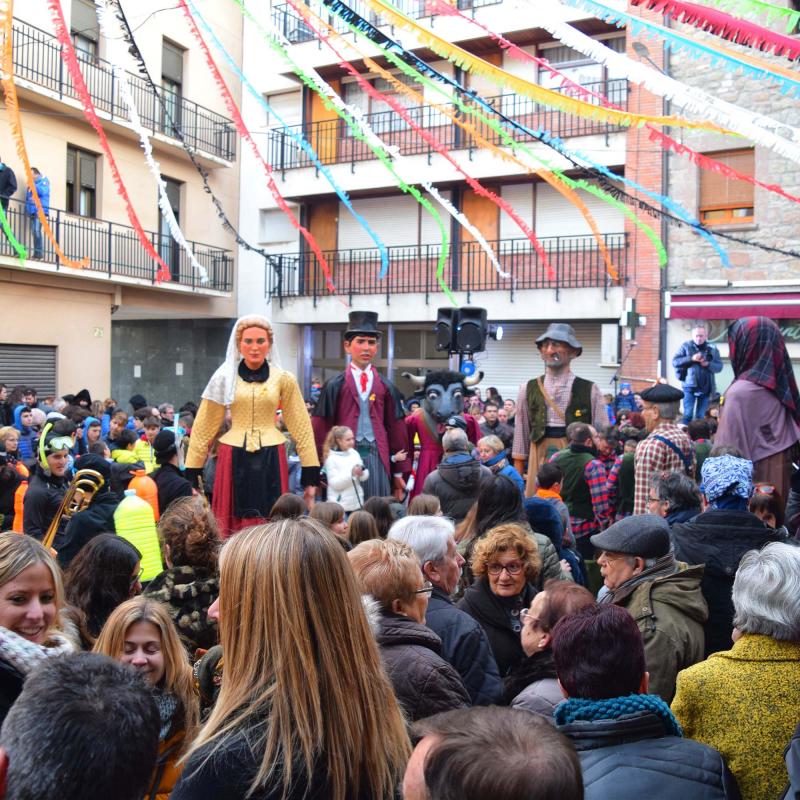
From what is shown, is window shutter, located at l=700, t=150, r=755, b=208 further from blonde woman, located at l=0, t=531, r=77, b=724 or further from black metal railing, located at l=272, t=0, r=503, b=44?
blonde woman, located at l=0, t=531, r=77, b=724

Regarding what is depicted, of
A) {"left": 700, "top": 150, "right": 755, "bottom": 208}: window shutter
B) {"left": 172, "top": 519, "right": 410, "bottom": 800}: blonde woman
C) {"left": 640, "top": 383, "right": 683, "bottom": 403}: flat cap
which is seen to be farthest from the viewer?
{"left": 700, "top": 150, "right": 755, "bottom": 208}: window shutter

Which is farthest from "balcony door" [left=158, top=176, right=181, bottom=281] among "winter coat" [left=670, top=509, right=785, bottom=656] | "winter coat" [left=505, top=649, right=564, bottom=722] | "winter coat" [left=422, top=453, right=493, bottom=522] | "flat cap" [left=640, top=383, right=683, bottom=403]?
"winter coat" [left=505, top=649, right=564, bottom=722]

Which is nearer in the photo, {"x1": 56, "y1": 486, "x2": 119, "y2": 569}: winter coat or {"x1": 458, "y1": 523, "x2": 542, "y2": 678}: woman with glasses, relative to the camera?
{"x1": 458, "y1": 523, "x2": 542, "y2": 678}: woman with glasses

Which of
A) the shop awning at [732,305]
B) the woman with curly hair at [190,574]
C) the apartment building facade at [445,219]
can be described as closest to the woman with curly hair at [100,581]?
the woman with curly hair at [190,574]

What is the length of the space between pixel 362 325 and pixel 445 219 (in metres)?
15.1

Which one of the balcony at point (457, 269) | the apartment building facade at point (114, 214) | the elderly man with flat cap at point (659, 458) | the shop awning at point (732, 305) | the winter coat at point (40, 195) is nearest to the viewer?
the elderly man with flat cap at point (659, 458)

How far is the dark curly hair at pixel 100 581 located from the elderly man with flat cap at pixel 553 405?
4.82m

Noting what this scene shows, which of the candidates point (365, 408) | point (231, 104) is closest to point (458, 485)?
point (365, 408)

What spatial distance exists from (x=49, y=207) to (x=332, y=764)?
62.1 ft

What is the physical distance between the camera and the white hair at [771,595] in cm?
284

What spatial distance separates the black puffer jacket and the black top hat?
581 centimetres

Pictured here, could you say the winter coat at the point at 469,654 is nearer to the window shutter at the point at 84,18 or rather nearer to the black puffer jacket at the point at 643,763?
the black puffer jacket at the point at 643,763

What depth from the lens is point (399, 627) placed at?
2.78 meters

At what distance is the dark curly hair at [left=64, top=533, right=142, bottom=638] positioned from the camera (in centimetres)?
369
